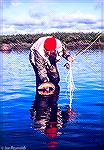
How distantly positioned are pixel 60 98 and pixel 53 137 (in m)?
5.51

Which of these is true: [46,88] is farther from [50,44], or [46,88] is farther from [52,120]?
[52,120]

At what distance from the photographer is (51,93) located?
53.9ft

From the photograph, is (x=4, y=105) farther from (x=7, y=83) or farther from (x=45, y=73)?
(x=7, y=83)

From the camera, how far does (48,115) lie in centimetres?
1257

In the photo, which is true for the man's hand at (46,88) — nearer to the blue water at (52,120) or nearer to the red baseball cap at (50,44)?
the blue water at (52,120)

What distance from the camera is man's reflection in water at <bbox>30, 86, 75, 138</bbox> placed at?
36.2 feet

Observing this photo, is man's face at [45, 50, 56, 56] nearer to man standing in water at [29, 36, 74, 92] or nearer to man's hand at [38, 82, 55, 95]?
man standing in water at [29, 36, 74, 92]

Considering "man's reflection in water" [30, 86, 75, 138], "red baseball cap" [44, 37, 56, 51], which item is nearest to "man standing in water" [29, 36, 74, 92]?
"red baseball cap" [44, 37, 56, 51]

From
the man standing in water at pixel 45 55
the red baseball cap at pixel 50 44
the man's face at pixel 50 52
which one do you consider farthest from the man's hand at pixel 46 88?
the red baseball cap at pixel 50 44

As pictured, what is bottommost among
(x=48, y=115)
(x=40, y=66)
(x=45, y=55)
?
(x=48, y=115)

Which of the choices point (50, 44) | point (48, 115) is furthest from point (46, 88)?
point (48, 115)

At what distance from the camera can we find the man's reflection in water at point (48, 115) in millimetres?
11039

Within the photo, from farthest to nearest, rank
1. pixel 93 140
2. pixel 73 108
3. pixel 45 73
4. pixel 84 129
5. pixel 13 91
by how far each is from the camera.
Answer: pixel 13 91 < pixel 45 73 < pixel 73 108 < pixel 84 129 < pixel 93 140

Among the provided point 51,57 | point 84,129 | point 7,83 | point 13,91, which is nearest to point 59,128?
point 84,129
